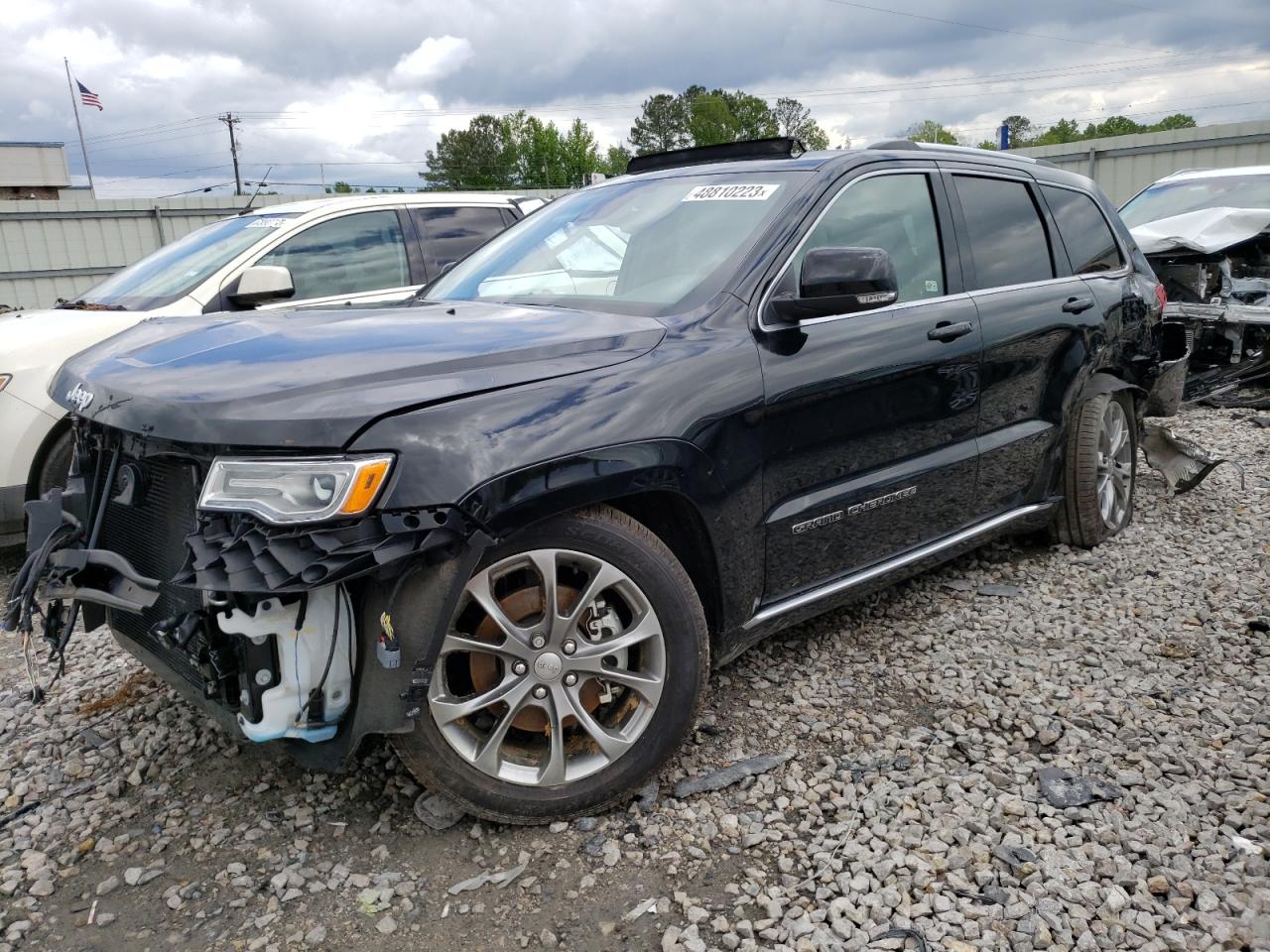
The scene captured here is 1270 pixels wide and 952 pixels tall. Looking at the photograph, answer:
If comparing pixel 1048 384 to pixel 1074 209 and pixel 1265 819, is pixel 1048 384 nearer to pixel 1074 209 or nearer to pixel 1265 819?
pixel 1074 209

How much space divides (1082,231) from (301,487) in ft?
12.8

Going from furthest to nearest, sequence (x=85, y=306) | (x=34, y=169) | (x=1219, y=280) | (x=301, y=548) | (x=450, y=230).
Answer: (x=34, y=169) → (x=1219, y=280) → (x=450, y=230) → (x=85, y=306) → (x=301, y=548)

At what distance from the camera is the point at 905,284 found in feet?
11.4

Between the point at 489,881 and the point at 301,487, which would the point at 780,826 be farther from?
the point at 301,487

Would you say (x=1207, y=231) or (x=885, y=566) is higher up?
(x=1207, y=231)

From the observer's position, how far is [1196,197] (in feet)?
28.4

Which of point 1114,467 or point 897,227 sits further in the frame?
point 1114,467

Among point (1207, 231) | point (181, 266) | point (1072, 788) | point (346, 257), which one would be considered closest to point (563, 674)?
point (1072, 788)

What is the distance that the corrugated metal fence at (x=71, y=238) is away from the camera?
14.7 m

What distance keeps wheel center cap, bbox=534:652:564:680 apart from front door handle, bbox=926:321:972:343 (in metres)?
1.83

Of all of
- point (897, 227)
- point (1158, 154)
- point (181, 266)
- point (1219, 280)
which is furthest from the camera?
point (1158, 154)

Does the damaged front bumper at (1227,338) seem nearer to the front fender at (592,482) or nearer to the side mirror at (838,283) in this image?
the side mirror at (838,283)

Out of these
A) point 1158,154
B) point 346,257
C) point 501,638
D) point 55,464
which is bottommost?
point 501,638

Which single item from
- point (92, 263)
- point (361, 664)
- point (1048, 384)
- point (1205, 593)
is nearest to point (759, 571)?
point (361, 664)
